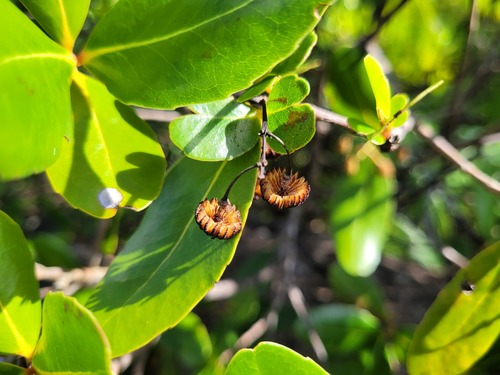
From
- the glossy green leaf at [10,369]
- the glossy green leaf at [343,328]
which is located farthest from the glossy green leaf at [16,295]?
the glossy green leaf at [343,328]

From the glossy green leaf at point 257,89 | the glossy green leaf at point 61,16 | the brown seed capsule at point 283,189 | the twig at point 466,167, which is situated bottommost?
the twig at point 466,167

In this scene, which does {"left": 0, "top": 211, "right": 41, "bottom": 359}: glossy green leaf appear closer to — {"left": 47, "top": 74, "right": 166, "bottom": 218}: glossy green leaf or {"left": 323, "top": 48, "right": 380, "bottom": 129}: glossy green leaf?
{"left": 47, "top": 74, "right": 166, "bottom": 218}: glossy green leaf

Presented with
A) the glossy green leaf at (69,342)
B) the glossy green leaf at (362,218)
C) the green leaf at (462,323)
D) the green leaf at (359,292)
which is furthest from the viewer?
the green leaf at (359,292)

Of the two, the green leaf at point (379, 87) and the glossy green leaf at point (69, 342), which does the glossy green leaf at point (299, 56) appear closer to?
the green leaf at point (379, 87)

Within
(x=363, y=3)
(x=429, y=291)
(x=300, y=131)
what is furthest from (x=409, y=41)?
(x=300, y=131)

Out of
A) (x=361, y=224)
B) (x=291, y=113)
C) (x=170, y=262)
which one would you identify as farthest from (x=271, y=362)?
(x=361, y=224)

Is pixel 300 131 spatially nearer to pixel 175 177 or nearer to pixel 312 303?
pixel 175 177
